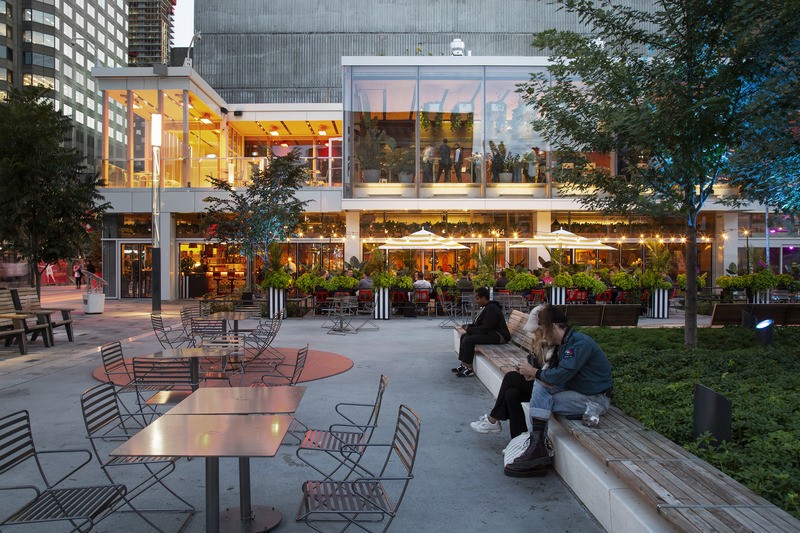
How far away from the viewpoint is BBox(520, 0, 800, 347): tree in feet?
25.7

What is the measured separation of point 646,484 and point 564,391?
69.6 inches

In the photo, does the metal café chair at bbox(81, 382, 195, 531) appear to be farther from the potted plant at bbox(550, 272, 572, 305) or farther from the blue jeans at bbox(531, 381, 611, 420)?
the potted plant at bbox(550, 272, 572, 305)

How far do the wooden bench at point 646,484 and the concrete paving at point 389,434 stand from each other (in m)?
0.30

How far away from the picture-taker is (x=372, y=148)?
26.5 m

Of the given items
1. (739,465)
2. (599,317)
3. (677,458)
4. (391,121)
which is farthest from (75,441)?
(391,121)

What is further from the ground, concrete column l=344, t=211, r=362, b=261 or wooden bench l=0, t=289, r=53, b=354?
concrete column l=344, t=211, r=362, b=261

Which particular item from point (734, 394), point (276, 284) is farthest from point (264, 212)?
point (734, 394)

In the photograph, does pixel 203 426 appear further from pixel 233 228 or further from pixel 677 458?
pixel 233 228

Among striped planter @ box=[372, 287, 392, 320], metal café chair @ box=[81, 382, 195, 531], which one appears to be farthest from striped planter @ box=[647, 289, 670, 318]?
metal café chair @ box=[81, 382, 195, 531]

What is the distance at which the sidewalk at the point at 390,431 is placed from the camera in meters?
4.68

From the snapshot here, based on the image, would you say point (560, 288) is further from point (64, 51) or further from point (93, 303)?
point (64, 51)

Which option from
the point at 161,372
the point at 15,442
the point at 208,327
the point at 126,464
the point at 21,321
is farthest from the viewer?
the point at 21,321

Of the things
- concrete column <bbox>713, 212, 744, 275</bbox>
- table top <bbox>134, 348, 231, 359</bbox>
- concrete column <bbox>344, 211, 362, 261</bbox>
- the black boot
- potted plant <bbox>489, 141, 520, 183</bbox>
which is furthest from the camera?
concrete column <bbox>713, 212, 744, 275</bbox>

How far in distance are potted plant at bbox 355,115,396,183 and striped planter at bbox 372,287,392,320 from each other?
805 cm
